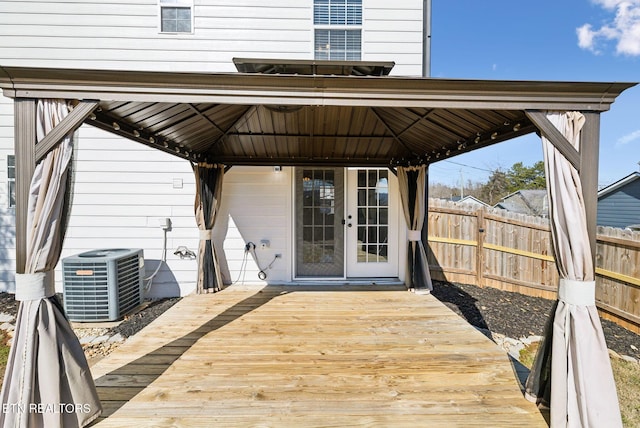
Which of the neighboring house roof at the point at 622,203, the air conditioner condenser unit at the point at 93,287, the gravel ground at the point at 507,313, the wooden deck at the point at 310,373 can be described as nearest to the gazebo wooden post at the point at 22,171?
the wooden deck at the point at 310,373

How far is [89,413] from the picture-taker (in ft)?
6.22

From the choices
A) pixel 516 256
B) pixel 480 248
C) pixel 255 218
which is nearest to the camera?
pixel 255 218

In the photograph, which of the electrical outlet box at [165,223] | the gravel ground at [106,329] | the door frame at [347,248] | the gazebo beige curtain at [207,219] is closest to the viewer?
the gravel ground at [106,329]

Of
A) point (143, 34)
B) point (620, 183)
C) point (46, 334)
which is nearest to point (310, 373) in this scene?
point (46, 334)

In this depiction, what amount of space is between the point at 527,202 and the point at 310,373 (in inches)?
652

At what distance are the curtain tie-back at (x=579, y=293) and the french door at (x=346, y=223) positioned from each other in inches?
127

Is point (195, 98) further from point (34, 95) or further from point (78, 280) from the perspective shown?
point (78, 280)

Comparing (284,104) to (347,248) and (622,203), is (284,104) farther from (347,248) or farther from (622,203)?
(622,203)

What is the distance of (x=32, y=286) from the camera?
5.98 ft

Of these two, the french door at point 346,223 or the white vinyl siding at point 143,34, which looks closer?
the white vinyl siding at point 143,34

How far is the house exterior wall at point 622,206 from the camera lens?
10.7m

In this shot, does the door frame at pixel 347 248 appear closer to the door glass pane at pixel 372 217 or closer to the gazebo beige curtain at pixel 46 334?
the door glass pane at pixel 372 217

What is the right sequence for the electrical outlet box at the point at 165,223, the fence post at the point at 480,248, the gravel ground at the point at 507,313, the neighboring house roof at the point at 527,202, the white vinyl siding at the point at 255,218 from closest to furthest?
the gravel ground at the point at 507,313, the electrical outlet box at the point at 165,223, the white vinyl siding at the point at 255,218, the fence post at the point at 480,248, the neighboring house roof at the point at 527,202

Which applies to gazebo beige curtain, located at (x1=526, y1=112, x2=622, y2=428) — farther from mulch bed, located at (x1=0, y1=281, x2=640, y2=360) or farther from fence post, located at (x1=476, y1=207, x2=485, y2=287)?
fence post, located at (x1=476, y1=207, x2=485, y2=287)
